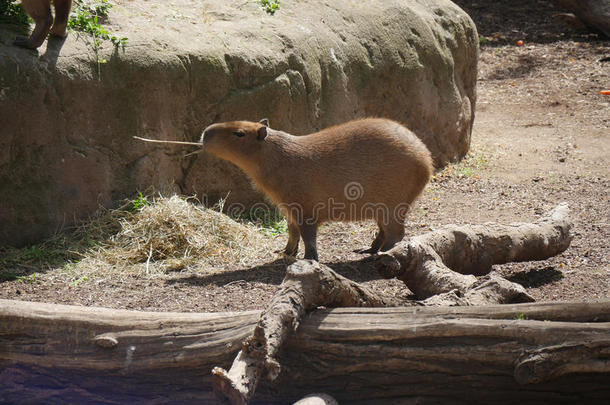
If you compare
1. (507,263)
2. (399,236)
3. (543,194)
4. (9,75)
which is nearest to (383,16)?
(543,194)

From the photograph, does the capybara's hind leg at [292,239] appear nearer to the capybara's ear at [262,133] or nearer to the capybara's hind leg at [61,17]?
the capybara's ear at [262,133]

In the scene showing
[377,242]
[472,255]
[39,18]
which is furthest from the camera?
[377,242]

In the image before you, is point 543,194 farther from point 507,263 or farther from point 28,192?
point 28,192

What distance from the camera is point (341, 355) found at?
315 centimetres

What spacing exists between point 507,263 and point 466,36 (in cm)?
433

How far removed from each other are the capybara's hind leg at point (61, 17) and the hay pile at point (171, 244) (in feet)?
5.29

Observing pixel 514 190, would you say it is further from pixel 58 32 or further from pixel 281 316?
pixel 281 316

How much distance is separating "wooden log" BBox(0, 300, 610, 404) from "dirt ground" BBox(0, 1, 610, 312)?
749mm

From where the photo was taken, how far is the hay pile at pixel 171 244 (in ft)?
17.6

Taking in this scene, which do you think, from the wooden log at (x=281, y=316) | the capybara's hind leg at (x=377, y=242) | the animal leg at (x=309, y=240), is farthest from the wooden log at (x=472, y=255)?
the animal leg at (x=309, y=240)

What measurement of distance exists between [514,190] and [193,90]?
3.55 meters

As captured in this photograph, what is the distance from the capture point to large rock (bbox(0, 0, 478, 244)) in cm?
554

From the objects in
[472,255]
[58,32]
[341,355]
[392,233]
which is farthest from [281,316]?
[58,32]

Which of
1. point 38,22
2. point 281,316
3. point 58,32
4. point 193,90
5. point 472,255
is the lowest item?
point 472,255
